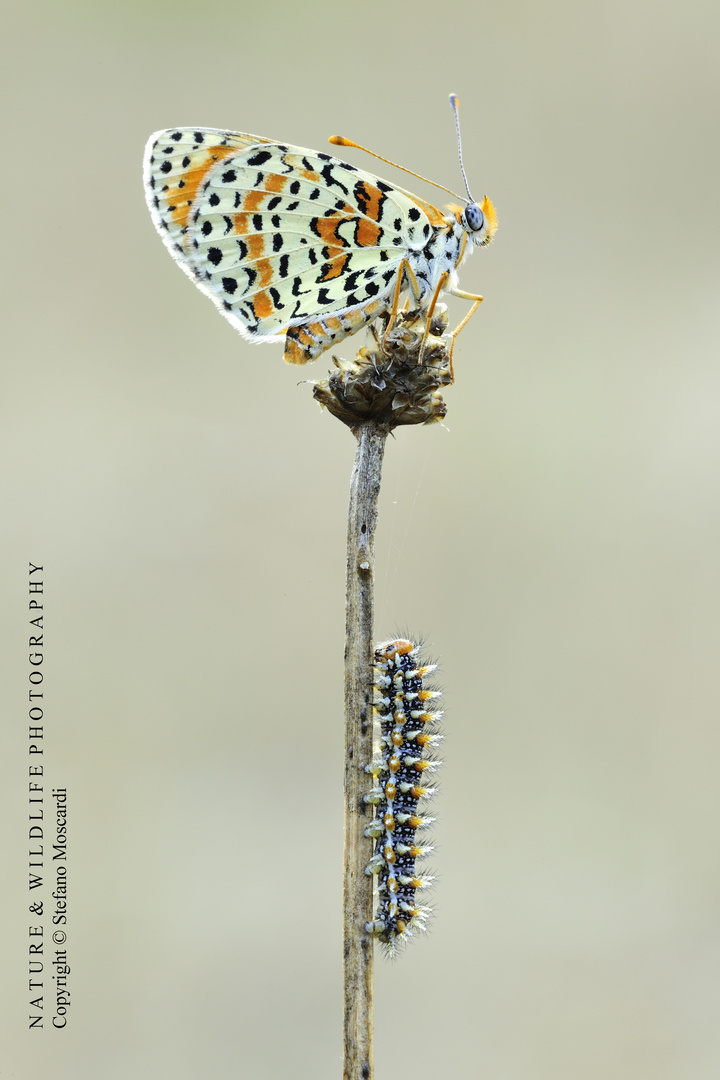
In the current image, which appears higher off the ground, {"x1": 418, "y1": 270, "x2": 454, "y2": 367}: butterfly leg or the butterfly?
the butterfly

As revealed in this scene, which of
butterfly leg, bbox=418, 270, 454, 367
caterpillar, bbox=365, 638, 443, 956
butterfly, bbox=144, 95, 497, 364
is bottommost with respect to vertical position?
caterpillar, bbox=365, 638, 443, 956

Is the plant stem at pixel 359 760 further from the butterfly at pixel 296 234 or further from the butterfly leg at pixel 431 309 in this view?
the butterfly at pixel 296 234

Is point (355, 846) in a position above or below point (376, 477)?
below

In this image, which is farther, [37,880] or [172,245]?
[37,880]

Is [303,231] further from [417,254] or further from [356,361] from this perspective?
[356,361]

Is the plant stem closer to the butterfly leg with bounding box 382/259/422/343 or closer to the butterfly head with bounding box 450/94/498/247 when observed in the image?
the butterfly leg with bounding box 382/259/422/343

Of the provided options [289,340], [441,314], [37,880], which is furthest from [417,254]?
[37,880]

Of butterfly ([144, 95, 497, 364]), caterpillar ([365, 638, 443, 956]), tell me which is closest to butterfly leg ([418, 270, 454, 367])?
butterfly ([144, 95, 497, 364])
